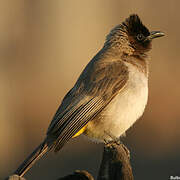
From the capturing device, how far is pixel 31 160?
18.7 feet

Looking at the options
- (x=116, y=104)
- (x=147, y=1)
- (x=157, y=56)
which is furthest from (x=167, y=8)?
(x=116, y=104)

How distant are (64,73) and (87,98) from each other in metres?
9.15

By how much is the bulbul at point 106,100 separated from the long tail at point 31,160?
0.02 metres

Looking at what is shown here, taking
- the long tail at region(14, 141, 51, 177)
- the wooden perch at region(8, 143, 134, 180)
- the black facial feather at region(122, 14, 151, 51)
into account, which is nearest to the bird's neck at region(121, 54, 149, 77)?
the black facial feather at region(122, 14, 151, 51)

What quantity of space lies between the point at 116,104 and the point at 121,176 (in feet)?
6.89

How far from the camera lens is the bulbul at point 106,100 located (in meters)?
6.18

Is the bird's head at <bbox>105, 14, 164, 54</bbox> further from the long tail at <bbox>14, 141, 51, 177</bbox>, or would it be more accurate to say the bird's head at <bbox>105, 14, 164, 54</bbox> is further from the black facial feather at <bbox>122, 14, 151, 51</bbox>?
the long tail at <bbox>14, 141, 51, 177</bbox>

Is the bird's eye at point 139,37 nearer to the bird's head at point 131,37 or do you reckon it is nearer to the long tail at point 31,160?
the bird's head at point 131,37

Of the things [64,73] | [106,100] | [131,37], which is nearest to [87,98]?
[106,100]

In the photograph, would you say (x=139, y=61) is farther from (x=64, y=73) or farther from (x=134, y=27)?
(x=64, y=73)

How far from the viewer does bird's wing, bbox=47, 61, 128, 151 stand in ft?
20.2

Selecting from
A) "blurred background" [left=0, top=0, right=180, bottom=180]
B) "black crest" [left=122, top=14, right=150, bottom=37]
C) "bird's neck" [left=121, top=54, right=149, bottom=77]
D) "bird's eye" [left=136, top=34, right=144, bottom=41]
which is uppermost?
"black crest" [left=122, top=14, right=150, bottom=37]

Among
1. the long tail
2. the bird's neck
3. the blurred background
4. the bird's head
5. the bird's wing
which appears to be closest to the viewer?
the long tail

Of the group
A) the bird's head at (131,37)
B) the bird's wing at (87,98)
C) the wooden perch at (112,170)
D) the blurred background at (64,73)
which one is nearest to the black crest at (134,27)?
the bird's head at (131,37)
